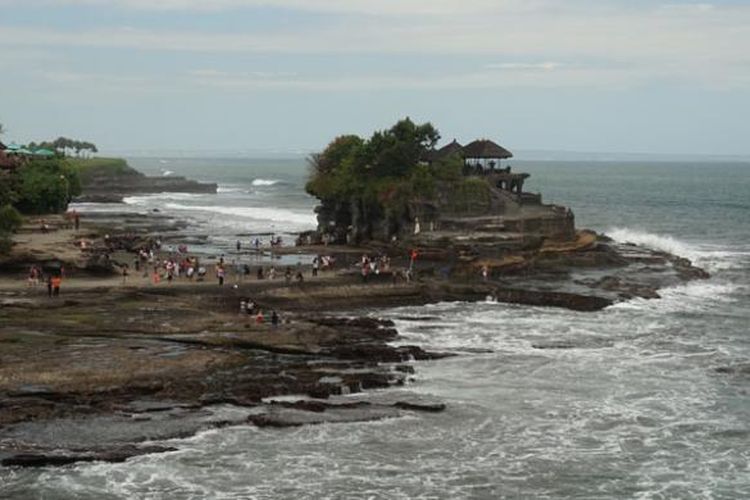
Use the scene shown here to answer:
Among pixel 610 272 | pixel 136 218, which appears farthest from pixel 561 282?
pixel 136 218

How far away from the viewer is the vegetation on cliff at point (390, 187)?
2960 inches

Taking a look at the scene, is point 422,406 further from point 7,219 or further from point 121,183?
point 121,183

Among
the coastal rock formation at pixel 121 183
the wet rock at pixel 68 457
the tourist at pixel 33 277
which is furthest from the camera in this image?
the coastal rock formation at pixel 121 183

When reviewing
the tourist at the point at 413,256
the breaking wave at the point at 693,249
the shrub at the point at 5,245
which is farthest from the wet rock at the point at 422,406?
the breaking wave at the point at 693,249

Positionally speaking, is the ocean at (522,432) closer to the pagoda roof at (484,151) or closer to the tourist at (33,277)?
the tourist at (33,277)

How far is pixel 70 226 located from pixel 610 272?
42.2 metres

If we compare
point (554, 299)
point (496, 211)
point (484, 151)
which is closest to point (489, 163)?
point (484, 151)

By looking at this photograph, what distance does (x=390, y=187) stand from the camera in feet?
250

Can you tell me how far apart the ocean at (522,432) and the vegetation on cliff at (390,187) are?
20.9 meters

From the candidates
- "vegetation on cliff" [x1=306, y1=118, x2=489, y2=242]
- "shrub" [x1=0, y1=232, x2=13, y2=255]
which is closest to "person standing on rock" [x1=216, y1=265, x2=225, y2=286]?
"shrub" [x1=0, y1=232, x2=13, y2=255]

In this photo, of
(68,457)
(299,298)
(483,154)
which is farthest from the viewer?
(483,154)

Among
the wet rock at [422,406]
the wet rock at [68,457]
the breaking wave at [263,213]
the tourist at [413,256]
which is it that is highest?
the breaking wave at [263,213]

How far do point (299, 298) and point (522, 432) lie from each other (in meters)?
22.8

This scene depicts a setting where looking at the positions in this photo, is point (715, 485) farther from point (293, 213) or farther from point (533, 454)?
point (293, 213)
